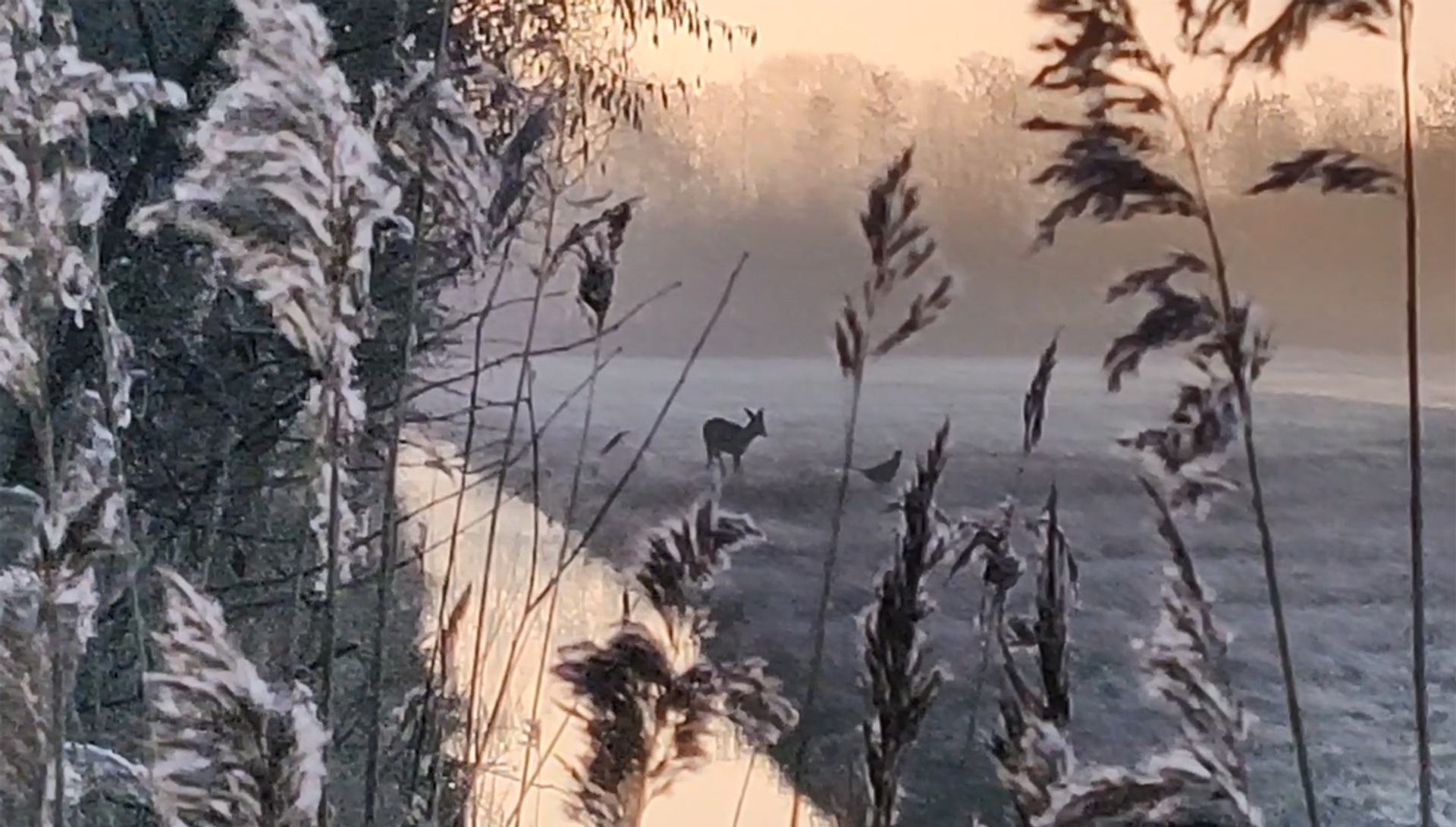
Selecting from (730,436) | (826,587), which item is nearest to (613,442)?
(730,436)

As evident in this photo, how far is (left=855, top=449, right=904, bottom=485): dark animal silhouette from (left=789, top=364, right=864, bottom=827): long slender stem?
0.05ft

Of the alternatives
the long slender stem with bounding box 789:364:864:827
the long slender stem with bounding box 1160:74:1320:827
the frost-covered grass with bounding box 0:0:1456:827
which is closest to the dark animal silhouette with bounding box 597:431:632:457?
the frost-covered grass with bounding box 0:0:1456:827

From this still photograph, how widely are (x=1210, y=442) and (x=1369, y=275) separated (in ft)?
0.55

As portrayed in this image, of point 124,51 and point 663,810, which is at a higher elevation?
point 124,51

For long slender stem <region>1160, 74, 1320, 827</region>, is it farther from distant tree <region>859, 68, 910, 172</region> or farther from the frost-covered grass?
distant tree <region>859, 68, 910, 172</region>

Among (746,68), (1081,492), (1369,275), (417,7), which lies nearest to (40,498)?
(417,7)

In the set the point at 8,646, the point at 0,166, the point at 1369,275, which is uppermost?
the point at 0,166

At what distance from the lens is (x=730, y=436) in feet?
3.25

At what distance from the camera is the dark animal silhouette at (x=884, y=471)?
98cm

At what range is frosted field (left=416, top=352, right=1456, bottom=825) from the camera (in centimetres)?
96

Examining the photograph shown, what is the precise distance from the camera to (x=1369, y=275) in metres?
0.96

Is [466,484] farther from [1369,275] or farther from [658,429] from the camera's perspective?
[1369,275]

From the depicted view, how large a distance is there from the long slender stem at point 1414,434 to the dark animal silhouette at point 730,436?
47cm

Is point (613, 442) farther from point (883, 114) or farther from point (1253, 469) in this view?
point (1253, 469)
